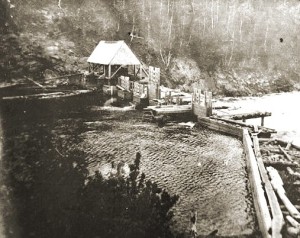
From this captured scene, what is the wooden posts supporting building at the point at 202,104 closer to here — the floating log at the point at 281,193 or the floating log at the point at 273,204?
the floating log at the point at 273,204

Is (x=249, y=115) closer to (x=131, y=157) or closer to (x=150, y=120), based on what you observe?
(x=150, y=120)

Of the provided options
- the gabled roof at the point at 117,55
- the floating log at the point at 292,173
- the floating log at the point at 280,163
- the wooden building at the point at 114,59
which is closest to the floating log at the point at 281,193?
the floating log at the point at 292,173

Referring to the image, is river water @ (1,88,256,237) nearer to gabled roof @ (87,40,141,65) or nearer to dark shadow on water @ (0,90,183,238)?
dark shadow on water @ (0,90,183,238)

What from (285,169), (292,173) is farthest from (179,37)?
(292,173)

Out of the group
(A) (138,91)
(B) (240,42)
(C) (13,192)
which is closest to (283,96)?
(B) (240,42)

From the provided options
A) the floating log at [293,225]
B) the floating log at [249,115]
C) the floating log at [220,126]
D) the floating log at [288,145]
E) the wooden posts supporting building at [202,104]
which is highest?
the wooden posts supporting building at [202,104]

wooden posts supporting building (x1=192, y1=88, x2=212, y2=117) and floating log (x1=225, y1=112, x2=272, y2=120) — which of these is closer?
floating log (x1=225, y1=112, x2=272, y2=120)

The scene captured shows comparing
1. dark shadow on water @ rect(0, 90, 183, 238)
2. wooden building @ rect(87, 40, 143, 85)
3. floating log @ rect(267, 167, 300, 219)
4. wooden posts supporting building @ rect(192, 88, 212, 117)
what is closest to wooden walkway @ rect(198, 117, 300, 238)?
floating log @ rect(267, 167, 300, 219)
